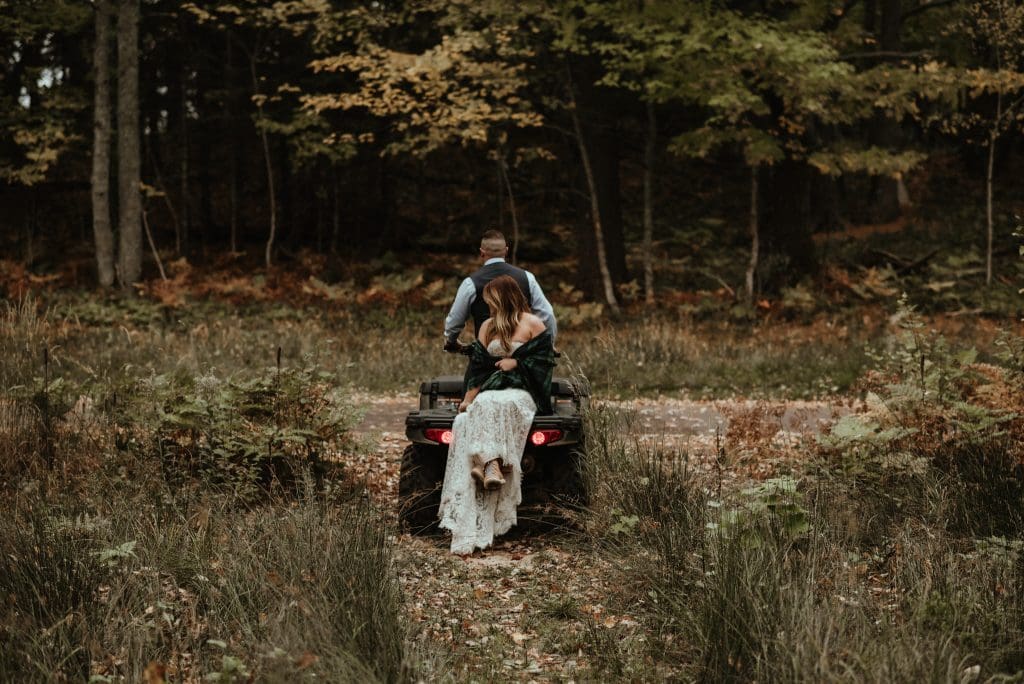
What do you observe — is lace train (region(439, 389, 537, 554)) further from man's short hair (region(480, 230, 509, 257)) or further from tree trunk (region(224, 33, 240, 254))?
tree trunk (region(224, 33, 240, 254))

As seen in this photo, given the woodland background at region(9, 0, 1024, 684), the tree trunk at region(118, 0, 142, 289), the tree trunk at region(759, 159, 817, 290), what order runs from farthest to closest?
the tree trunk at region(118, 0, 142, 289), the tree trunk at region(759, 159, 817, 290), the woodland background at region(9, 0, 1024, 684)

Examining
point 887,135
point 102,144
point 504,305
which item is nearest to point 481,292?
point 504,305

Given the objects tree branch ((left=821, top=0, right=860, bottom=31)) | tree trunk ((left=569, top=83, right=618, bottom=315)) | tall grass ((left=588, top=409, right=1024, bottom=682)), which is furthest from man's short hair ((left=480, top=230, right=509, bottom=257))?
tree branch ((left=821, top=0, right=860, bottom=31))

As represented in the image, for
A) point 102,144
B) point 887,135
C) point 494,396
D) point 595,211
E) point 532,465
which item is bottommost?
point 532,465

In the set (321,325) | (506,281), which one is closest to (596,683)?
(506,281)

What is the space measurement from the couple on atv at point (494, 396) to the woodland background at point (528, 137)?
969cm

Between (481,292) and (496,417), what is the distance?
3.98 ft

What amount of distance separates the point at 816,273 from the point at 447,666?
17.1m

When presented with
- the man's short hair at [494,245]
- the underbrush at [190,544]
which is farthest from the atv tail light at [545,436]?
the man's short hair at [494,245]

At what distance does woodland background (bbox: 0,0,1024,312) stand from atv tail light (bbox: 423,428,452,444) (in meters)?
10.7

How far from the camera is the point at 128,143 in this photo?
20438mm

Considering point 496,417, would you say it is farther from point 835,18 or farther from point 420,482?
point 835,18

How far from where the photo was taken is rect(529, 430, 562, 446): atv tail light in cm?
634

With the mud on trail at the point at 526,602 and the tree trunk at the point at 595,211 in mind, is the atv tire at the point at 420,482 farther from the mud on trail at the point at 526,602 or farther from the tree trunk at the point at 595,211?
the tree trunk at the point at 595,211
